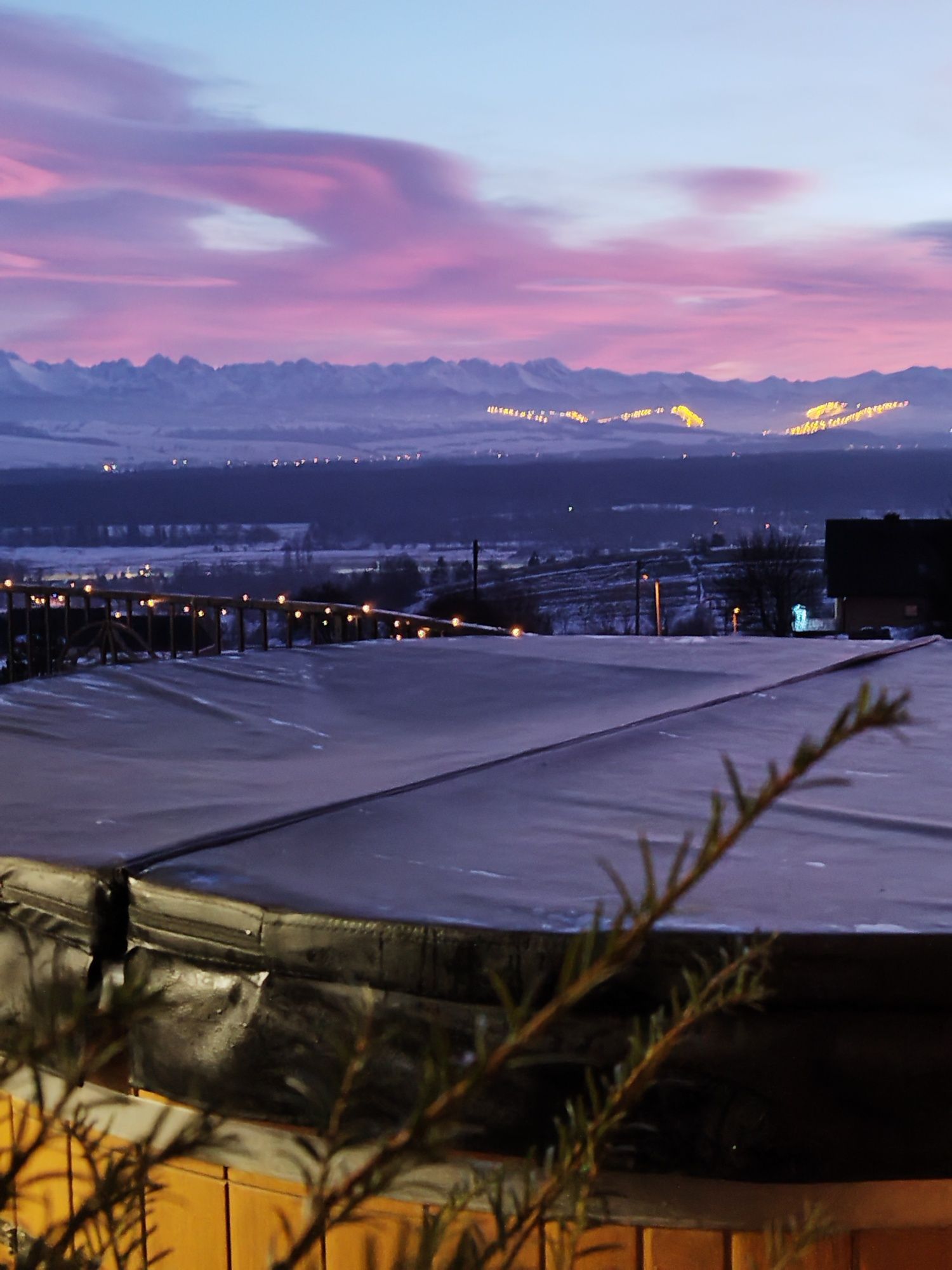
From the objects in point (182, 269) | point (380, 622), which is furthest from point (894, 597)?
point (380, 622)

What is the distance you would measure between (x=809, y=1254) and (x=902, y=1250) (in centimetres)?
11

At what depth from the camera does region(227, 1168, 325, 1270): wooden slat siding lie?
51.4 inches

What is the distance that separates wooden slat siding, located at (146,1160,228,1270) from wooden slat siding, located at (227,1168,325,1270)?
13 mm

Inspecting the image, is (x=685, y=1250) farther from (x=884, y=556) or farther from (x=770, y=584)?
(x=770, y=584)

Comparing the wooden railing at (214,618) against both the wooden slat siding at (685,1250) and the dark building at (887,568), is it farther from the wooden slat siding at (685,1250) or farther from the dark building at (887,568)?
the dark building at (887,568)

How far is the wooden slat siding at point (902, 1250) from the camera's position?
48.4 inches

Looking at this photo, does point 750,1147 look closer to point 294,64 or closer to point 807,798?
point 807,798

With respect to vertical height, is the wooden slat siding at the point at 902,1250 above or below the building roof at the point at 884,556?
below

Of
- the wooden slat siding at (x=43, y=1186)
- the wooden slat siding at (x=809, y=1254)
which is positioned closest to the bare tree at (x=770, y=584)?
the wooden slat siding at (x=43, y=1186)

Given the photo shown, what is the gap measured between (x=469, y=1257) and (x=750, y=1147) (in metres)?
0.86

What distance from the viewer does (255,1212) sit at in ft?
4.34

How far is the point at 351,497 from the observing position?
8631 centimetres

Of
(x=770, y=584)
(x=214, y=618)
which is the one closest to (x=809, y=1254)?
(x=214, y=618)

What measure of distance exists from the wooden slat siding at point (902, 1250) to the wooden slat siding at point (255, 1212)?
60cm
